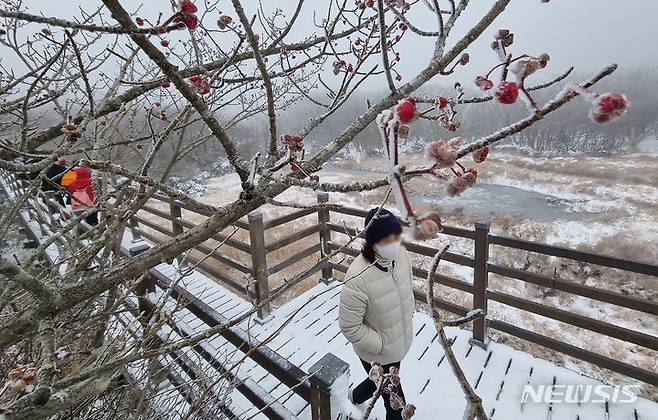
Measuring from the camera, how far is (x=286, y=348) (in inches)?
149

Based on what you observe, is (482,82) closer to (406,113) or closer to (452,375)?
(406,113)

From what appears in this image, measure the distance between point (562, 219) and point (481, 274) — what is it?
47.3ft

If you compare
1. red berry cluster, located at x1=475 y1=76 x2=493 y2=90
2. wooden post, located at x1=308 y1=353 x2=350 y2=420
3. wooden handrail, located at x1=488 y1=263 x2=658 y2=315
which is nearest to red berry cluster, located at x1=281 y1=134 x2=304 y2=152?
red berry cluster, located at x1=475 y1=76 x2=493 y2=90

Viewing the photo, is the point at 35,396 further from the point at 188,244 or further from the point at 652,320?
the point at 652,320

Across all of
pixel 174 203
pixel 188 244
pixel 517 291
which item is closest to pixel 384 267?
pixel 188 244

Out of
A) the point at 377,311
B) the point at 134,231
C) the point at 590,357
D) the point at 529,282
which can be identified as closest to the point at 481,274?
the point at 529,282

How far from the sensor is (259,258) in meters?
4.44

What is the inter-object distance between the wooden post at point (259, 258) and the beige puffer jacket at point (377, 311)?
2.21 metres

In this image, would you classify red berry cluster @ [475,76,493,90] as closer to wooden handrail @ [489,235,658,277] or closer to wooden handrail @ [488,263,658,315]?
wooden handrail @ [489,235,658,277]

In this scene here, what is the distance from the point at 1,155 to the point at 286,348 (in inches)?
118

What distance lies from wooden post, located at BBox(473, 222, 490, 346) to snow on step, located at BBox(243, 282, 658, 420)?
17 cm

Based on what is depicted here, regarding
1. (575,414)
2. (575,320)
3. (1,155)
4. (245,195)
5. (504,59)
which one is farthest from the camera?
(575,320)

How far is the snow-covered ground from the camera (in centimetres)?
855

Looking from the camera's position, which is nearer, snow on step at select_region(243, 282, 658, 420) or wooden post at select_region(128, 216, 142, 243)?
snow on step at select_region(243, 282, 658, 420)
